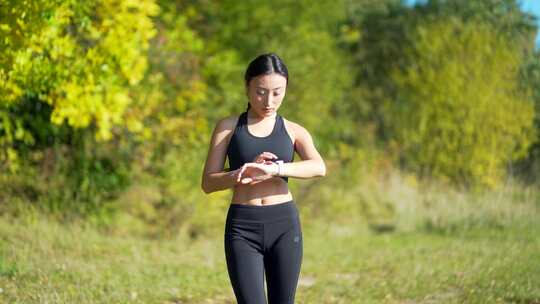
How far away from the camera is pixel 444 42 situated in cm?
1552

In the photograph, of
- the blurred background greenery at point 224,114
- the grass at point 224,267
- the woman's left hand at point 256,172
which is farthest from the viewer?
the blurred background greenery at point 224,114

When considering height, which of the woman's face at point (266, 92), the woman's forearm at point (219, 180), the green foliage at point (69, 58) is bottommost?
the woman's forearm at point (219, 180)

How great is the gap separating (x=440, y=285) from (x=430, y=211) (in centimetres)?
618

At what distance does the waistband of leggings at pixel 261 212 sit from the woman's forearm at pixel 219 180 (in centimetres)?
14

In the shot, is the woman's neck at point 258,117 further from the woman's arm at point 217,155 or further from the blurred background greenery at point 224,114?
the blurred background greenery at point 224,114

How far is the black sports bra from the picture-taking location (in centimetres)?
379

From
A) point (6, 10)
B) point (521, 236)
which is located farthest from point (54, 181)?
point (521, 236)

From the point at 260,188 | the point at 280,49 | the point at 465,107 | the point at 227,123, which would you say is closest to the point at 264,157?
the point at 260,188

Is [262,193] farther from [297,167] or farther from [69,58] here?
[69,58]

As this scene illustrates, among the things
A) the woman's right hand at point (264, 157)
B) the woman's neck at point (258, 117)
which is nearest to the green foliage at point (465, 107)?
the woman's neck at point (258, 117)

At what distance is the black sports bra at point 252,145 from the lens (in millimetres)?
3787

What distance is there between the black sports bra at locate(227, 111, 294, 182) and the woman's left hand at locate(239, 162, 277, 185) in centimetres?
15

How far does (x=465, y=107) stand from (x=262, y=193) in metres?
11.0

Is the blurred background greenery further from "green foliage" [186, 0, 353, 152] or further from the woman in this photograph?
the woman
